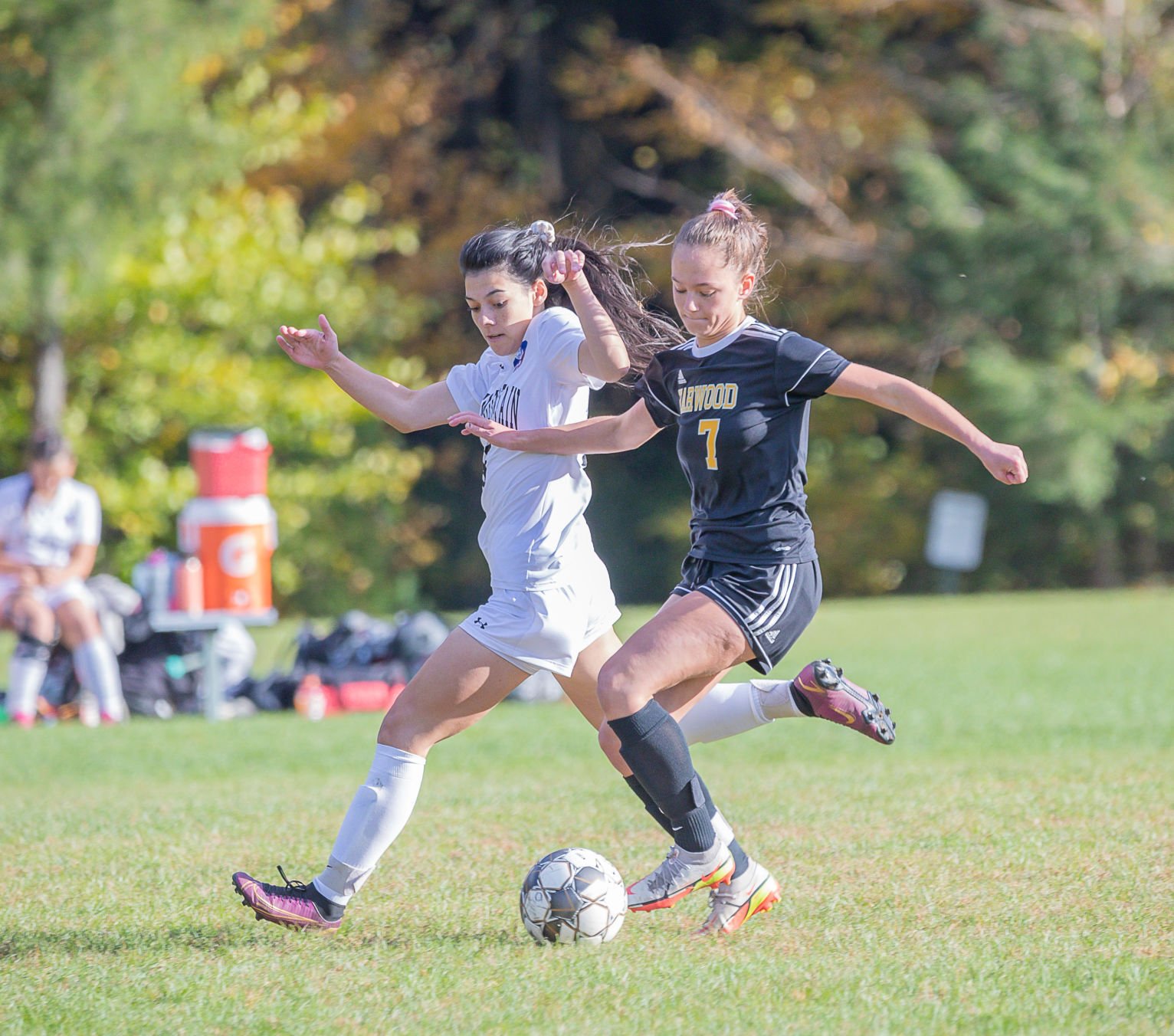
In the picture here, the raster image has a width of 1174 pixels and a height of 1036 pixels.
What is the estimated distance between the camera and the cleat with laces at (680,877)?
165 inches

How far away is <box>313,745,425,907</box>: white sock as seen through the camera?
164 inches

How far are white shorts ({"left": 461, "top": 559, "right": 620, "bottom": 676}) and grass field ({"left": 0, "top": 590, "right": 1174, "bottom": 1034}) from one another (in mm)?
780

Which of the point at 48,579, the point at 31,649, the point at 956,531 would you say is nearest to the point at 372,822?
the point at 31,649

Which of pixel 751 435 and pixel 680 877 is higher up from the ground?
pixel 751 435

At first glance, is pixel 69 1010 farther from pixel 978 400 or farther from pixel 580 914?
pixel 978 400

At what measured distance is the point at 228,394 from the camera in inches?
748

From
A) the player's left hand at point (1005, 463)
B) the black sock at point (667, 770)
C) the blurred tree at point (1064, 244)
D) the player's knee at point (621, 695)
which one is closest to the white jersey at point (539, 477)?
the player's knee at point (621, 695)

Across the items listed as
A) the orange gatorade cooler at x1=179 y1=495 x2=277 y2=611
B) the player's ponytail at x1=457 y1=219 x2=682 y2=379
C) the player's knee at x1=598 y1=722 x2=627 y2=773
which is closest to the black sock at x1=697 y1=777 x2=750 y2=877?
the player's knee at x1=598 y1=722 x2=627 y2=773

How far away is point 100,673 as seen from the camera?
9.83 metres

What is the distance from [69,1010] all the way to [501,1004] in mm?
1017

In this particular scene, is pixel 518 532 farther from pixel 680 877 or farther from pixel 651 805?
pixel 680 877

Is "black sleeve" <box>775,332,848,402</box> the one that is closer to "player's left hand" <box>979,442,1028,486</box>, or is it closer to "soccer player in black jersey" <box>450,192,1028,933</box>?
"soccer player in black jersey" <box>450,192,1028,933</box>

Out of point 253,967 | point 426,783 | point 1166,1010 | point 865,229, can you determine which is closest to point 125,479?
point 865,229

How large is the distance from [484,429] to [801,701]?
1.25m
